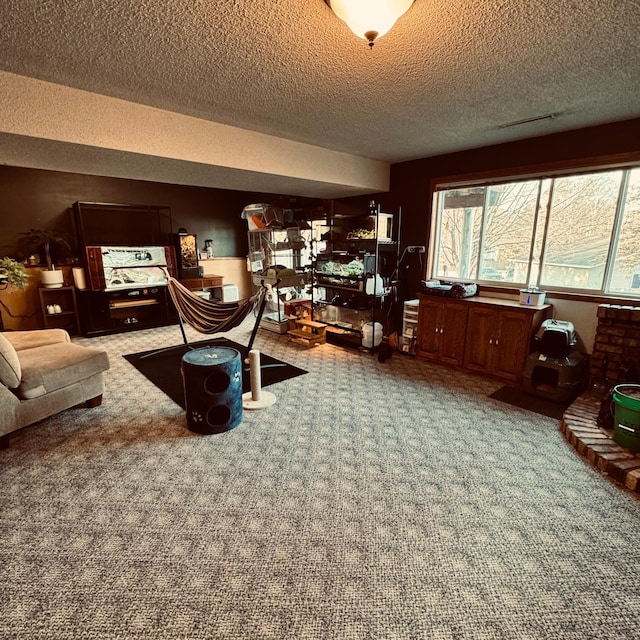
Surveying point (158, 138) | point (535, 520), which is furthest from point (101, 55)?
point (535, 520)

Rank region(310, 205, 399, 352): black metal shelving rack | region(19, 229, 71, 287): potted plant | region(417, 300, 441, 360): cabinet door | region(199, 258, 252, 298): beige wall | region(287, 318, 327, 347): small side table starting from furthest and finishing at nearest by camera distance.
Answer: region(199, 258, 252, 298): beige wall
region(19, 229, 71, 287): potted plant
region(287, 318, 327, 347): small side table
region(310, 205, 399, 352): black metal shelving rack
region(417, 300, 441, 360): cabinet door

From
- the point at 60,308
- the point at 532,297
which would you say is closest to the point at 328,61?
the point at 532,297

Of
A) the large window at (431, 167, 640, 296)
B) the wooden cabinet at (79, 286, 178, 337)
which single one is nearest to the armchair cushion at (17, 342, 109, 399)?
the wooden cabinet at (79, 286, 178, 337)

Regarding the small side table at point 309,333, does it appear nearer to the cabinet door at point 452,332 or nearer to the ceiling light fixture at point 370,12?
the cabinet door at point 452,332

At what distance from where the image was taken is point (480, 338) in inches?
145

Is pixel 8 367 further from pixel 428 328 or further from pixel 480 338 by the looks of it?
pixel 480 338

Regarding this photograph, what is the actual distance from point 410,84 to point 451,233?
2403mm

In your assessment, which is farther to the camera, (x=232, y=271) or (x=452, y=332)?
(x=232, y=271)

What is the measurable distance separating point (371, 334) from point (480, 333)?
1.31 meters

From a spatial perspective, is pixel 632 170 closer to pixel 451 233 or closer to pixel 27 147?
pixel 451 233

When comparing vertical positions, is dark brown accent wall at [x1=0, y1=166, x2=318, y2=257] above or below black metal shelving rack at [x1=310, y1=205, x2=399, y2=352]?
above

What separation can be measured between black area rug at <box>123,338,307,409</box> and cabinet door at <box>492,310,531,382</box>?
2.12 m

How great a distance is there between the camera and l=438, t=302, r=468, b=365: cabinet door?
150 inches

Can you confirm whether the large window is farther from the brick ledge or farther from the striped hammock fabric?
the striped hammock fabric
